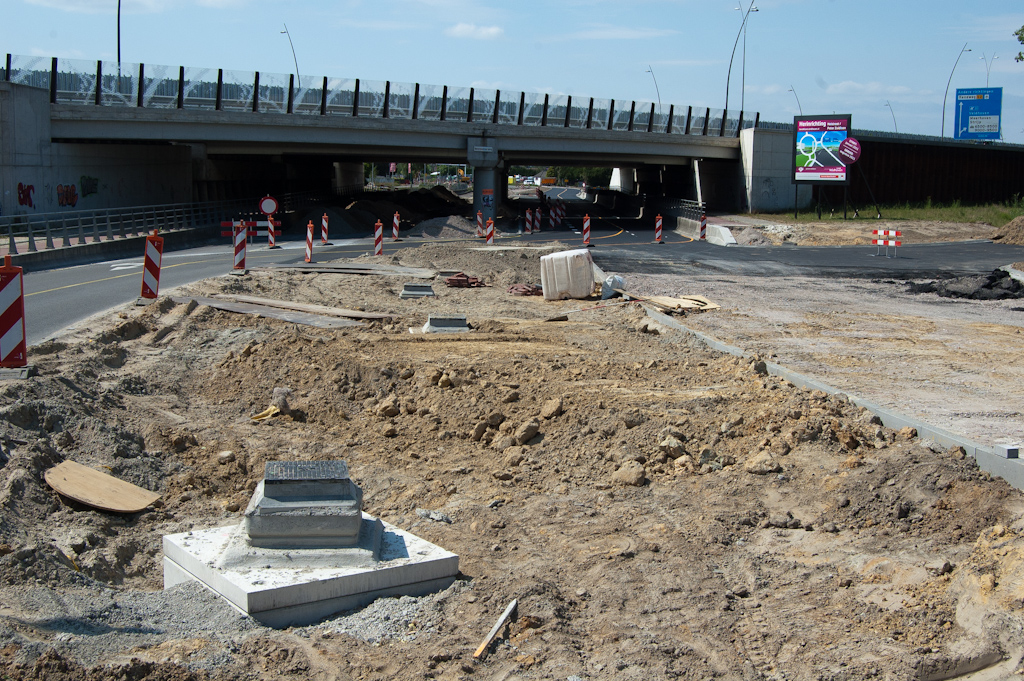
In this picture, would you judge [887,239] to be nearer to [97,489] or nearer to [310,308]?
[310,308]

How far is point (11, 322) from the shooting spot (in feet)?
27.2

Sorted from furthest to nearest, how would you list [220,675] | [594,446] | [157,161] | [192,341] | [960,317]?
1. [157,161]
2. [960,317]
3. [192,341]
4. [594,446]
5. [220,675]

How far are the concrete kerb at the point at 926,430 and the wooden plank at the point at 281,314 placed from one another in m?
5.86

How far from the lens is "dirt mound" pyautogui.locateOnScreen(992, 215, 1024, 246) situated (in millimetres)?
37781

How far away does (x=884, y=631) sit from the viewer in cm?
475

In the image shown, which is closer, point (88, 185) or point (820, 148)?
point (88, 185)

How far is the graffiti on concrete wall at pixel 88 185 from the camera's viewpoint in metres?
35.4

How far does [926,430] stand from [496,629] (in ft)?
14.7

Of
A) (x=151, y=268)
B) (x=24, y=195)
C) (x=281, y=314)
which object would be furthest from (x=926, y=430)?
(x=24, y=195)

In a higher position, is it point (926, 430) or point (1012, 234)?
point (1012, 234)

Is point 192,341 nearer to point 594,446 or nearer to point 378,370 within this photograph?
point 378,370

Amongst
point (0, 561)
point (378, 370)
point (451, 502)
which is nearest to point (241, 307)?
point (378, 370)

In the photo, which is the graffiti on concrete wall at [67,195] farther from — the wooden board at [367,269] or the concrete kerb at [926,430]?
the concrete kerb at [926,430]

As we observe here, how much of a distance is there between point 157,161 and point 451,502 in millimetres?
38074
